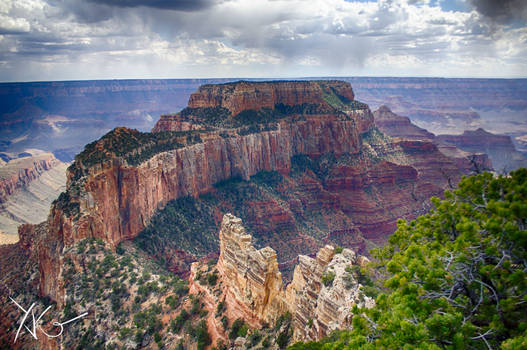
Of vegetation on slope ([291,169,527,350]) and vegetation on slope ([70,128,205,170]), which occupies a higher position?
vegetation on slope ([291,169,527,350])

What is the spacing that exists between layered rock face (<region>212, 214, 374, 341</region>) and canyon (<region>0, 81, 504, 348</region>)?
110 mm

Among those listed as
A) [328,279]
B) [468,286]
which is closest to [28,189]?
[328,279]

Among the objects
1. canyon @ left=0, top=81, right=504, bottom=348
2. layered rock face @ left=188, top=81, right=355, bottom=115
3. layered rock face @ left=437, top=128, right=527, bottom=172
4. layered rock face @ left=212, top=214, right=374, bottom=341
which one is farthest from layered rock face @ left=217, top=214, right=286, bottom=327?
layered rock face @ left=437, top=128, right=527, bottom=172

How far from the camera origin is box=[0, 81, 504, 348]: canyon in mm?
31438

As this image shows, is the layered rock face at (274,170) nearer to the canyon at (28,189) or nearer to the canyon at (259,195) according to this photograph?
the canyon at (259,195)

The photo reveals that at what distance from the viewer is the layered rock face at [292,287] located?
24594 millimetres

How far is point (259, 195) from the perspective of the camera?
78.2 meters

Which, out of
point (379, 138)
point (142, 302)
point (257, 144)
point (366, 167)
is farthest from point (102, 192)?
point (379, 138)

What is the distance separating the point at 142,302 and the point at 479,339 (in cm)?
3423

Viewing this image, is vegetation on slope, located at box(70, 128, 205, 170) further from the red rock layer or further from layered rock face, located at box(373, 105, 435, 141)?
layered rock face, located at box(373, 105, 435, 141)

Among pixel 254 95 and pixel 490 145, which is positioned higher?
pixel 254 95

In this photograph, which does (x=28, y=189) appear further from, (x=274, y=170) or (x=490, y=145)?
(x=490, y=145)

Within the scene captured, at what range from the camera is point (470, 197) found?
1712 centimetres

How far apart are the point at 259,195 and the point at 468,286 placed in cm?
6515
